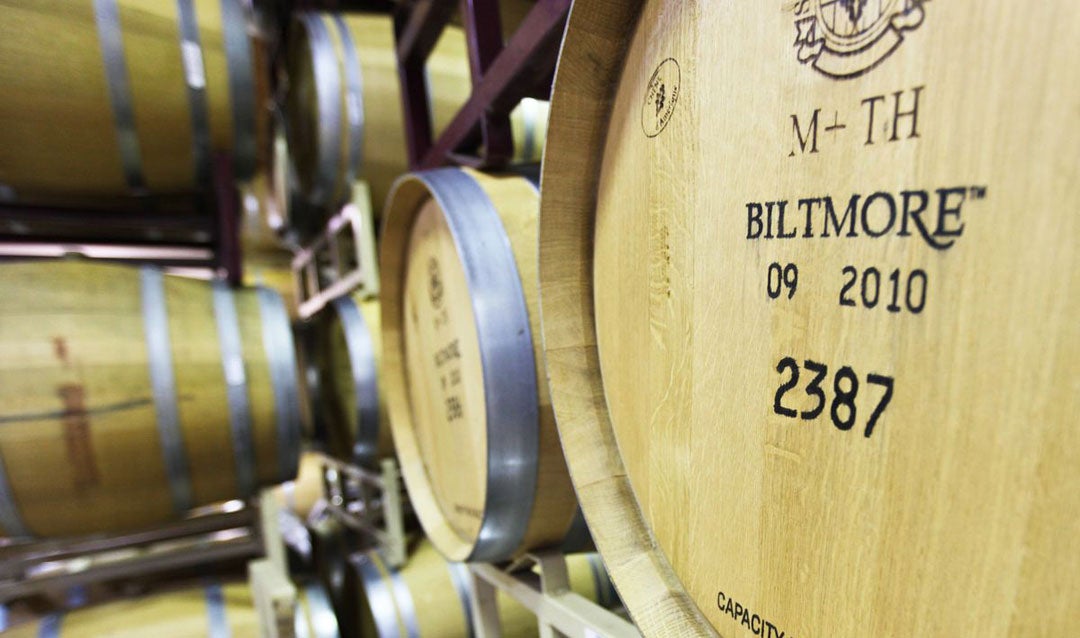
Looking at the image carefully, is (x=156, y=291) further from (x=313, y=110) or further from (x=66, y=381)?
(x=313, y=110)

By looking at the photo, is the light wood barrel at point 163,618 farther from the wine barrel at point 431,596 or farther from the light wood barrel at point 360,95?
the light wood barrel at point 360,95

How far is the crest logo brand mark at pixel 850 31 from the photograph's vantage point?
421 mm

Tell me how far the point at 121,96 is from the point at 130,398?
0.95 m

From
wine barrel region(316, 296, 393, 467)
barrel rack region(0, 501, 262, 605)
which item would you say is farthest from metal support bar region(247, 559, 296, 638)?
wine barrel region(316, 296, 393, 467)

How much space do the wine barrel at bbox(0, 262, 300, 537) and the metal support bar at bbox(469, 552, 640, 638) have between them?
3.19 feet

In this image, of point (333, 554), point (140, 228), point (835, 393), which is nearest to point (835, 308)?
point (835, 393)

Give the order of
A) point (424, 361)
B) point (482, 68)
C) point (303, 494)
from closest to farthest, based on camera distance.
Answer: point (482, 68) < point (424, 361) < point (303, 494)

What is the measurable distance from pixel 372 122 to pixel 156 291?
3.42 feet

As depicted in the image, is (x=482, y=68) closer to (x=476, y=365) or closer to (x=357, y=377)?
(x=476, y=365)

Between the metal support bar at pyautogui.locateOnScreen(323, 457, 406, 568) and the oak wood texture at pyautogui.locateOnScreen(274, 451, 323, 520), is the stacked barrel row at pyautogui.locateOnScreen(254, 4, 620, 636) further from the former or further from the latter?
the oak wood texture at pyautogui.locateOnScreen(274, 451, 323, 520)

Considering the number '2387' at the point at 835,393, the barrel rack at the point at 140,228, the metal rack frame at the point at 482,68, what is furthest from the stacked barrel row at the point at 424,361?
the number '2387' at the point at 835,393

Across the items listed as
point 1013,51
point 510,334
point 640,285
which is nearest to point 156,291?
point 510,334

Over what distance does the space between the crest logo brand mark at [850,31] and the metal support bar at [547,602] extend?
2.99ft

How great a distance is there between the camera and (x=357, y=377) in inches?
88.4
